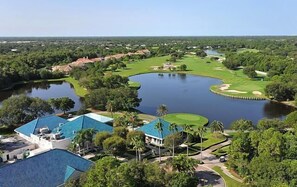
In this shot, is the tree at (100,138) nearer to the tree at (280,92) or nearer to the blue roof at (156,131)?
the blue roof at (156,131)

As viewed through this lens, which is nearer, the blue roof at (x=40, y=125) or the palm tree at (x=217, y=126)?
the blue roof at (x=40, y=125)

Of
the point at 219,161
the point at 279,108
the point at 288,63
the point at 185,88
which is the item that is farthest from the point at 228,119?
the point at 288,63

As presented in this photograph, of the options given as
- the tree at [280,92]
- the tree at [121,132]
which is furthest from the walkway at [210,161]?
the tree at [280,92]

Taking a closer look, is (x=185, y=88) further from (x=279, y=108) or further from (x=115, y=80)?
(x=279, y=108)

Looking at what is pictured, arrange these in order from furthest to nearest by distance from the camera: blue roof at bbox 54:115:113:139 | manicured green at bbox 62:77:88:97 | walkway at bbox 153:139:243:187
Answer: manicured green at bbox 62:77:88:97, blue roof at bbox 54:115:113:139, walkway at bbox 153:139:243:187

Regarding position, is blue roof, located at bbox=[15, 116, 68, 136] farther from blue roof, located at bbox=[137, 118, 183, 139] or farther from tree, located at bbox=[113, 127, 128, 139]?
blue roof, located at bbox=[137, 118, 183, 139]

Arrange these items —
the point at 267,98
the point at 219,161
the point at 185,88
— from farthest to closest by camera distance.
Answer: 1. the point at 185,88
2. the point at 267,98
3. the point at 219,161

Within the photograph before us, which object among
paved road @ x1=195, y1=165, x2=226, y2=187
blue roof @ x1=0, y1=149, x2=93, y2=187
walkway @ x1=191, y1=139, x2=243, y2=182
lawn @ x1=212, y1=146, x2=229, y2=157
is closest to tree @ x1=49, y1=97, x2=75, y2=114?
blue roof @ x1=0, y1=149, x2=93, y2=187
